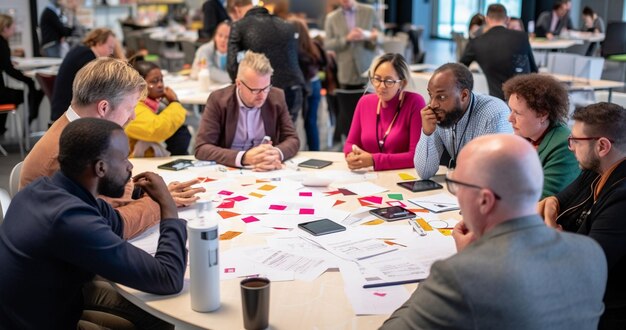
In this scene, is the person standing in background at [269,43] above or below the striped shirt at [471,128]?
above

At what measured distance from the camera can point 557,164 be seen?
2924mm

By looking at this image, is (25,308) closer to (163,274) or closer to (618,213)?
(163,274)

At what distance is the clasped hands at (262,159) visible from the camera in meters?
3.54

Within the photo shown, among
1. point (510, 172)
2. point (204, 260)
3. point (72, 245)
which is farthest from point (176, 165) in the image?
point (510, 172)

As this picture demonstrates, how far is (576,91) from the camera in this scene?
6.58 m

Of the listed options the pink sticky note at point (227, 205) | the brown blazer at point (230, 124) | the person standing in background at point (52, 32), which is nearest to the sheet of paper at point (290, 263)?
the pink sticky note at point (227, 205)

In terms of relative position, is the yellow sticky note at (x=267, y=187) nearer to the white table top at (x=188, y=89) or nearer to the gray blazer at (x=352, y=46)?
the white table top at (x=188, y=89)

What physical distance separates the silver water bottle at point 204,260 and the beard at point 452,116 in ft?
5.50

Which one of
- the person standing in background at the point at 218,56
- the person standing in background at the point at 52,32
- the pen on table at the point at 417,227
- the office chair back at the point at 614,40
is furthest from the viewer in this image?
the office chair back at the point at 614,40

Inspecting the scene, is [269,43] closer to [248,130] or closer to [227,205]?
[248,130]

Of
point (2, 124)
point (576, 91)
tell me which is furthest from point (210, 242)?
point (2, 124)

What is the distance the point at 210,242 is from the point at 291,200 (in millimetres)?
1138

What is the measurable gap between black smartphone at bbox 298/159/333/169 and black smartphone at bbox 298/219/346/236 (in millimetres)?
939

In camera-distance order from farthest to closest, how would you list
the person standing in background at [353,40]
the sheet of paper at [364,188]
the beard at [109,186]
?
the person standing in background at [353,40]
the sheet of paper at [364,188]
the beard at [109,186]
